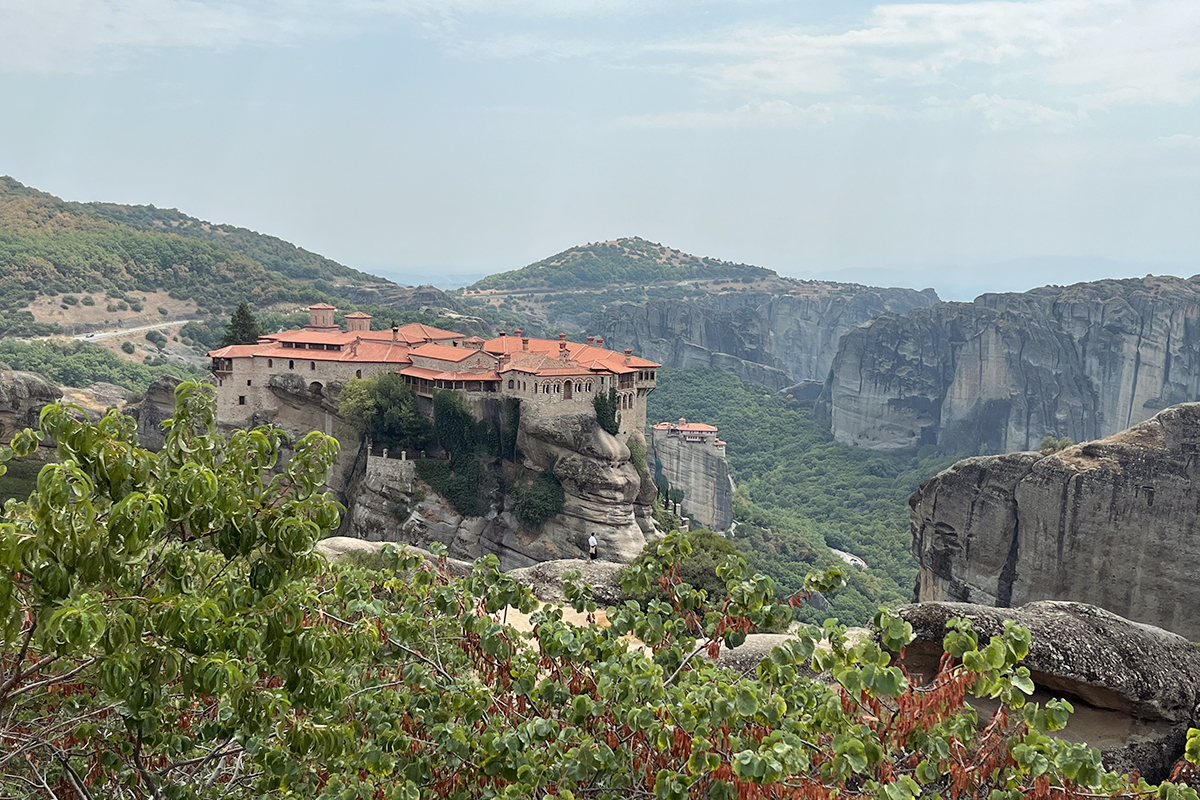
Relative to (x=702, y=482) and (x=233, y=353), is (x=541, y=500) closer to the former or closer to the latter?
(x=233, y=353)

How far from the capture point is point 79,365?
219ft

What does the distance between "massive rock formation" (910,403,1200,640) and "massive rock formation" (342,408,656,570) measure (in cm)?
1448

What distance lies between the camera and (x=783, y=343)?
568 feet

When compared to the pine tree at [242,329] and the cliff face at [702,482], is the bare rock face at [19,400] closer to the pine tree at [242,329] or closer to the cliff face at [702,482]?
the pine tree at [242,329]

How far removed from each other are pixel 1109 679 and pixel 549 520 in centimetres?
3451

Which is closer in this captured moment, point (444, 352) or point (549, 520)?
point (549, 520)

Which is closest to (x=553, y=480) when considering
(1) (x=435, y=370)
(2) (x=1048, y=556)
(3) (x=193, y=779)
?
(1) (x=435, y=370)

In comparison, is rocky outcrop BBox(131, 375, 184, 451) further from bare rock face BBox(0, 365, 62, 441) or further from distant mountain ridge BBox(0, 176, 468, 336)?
distant mountain ridge BBox(0, 176, 468, 336)

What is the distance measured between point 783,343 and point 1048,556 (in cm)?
A: 14049

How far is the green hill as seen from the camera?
86312 mm

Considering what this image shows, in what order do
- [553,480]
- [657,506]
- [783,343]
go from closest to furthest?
[553,480] → [657,506] → [783,343]

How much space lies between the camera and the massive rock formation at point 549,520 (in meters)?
43.0

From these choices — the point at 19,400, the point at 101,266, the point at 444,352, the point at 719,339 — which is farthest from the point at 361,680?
the point at 719,339

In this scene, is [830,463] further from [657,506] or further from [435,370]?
[435,370]
